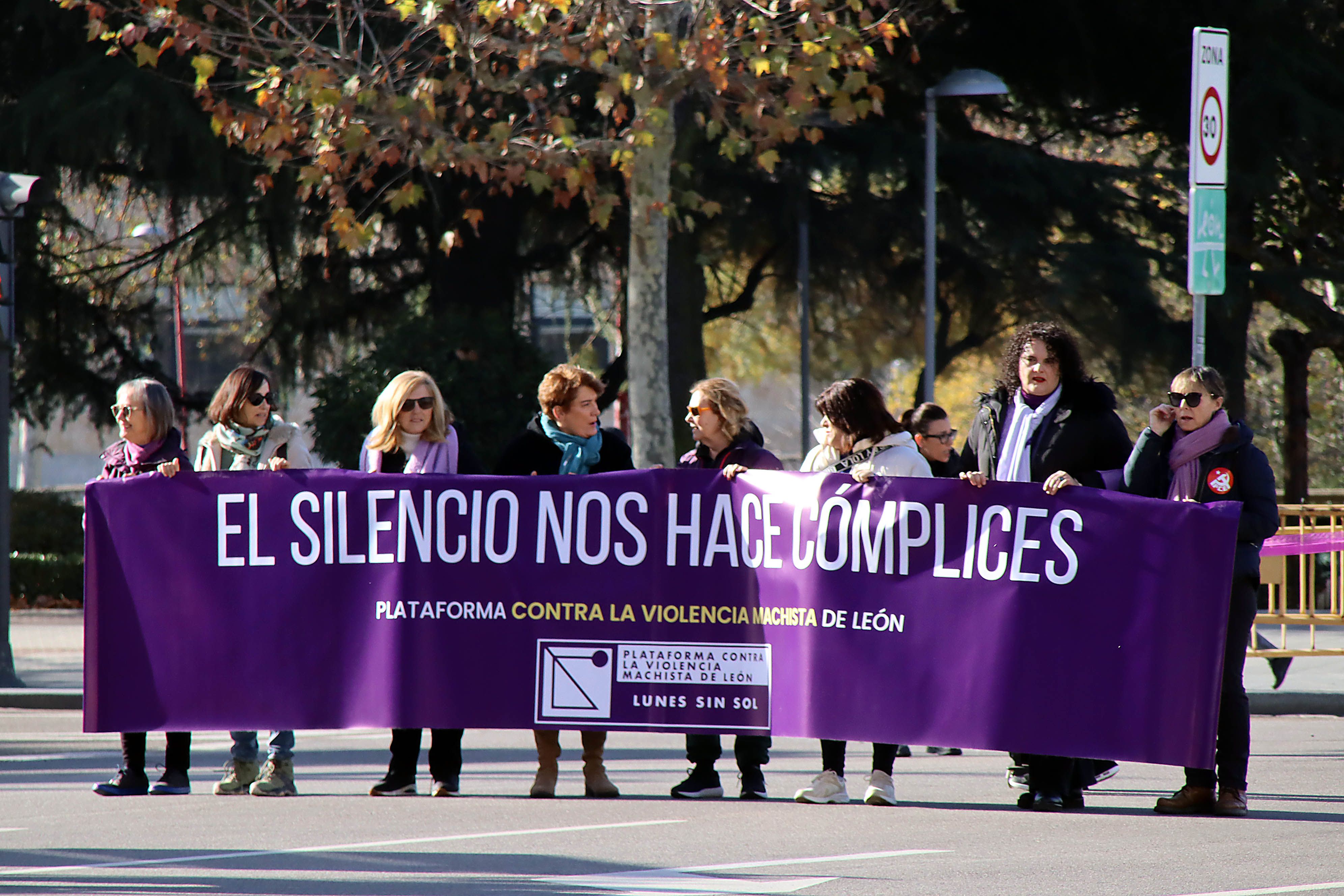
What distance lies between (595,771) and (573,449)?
4.56ft

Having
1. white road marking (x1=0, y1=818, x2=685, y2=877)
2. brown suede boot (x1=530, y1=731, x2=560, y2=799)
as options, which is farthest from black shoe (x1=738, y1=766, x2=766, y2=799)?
brown suede boot (x1=530, y1=731, x2=560, y2=799)

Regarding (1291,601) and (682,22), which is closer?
(1291,601)

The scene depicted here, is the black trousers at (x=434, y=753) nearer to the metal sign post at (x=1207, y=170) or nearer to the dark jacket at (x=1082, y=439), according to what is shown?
the dark jacket at (x=1082, y=439)

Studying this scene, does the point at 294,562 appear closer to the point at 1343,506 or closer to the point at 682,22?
the point at 1343,506

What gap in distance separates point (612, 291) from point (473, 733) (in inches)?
579

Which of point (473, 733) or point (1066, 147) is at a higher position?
point (1066, 147)

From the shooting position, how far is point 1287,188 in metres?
22.0

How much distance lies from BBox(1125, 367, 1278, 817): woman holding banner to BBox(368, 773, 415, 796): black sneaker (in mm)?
3162

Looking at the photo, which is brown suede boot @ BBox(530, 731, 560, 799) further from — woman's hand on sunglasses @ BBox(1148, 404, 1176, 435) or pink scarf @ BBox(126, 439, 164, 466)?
woman's hand on sunglasses @ BBox(1148, 404, 1176, 435)

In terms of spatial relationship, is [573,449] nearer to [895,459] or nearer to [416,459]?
[416,459]

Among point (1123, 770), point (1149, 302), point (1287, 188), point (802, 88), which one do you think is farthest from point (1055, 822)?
point (1287, 188)

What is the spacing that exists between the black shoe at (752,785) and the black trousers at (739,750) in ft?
0.07

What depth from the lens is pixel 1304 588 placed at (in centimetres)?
1278

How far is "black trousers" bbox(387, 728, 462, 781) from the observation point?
313 inches
